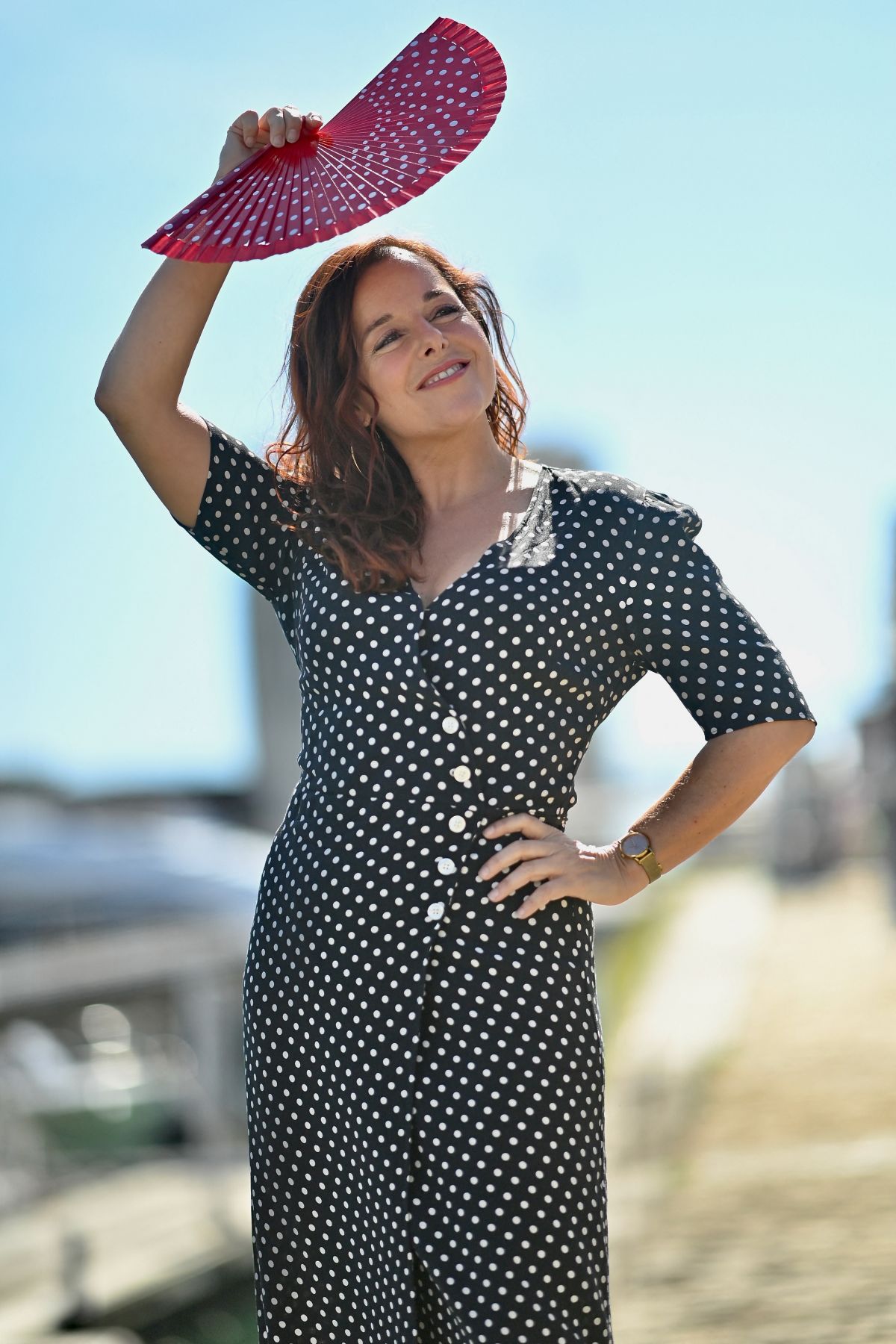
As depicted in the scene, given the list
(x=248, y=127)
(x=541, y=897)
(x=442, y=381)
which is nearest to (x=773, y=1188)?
(x=541, y=897)

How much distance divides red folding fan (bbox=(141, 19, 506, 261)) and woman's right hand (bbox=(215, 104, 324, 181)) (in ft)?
0.05

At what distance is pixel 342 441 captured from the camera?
7.55ft

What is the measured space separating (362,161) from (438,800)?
33.2 inches

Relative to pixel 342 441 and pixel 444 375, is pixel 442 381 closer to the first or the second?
pixel 444 375

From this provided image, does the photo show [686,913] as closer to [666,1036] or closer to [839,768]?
[666,1036]

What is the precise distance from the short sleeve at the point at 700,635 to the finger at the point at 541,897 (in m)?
0.28

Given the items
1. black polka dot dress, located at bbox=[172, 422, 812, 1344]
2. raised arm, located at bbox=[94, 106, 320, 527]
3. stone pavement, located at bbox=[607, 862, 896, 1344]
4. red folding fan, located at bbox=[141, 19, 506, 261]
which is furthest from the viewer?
stone pavement, located at bbox=[607, 862, 896, 1344]

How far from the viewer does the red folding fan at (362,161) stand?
84.2 inches

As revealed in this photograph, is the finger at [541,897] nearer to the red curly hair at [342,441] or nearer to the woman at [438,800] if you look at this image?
the woman at [438,800]

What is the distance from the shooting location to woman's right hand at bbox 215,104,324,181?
2.20 metres

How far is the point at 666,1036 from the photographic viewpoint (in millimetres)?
13383

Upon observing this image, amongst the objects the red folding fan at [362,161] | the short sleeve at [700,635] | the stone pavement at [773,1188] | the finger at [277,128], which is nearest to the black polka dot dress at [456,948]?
the short sleeve at [700,635]

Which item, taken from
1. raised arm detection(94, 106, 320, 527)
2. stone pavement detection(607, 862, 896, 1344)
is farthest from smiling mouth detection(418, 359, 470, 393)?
stone pavement detection(607, 862, 896, 1344)

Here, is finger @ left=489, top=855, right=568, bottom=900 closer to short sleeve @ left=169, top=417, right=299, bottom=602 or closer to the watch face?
the watch face
